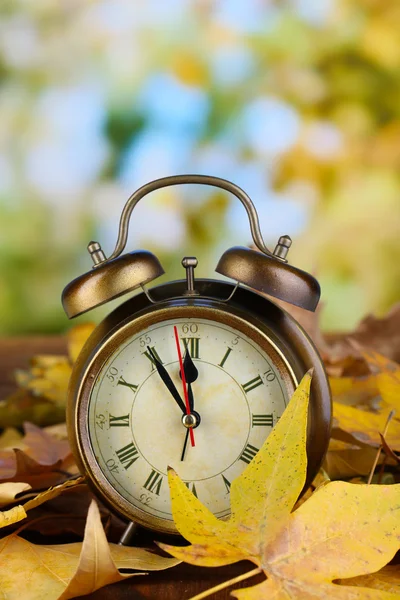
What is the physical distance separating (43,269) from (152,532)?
242 centimetres

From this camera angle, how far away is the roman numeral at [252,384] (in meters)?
0.71

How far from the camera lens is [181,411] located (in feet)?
2.33

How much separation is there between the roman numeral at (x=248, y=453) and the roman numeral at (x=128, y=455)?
0.36 feet

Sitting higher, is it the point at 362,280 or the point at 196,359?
the point at 362,280

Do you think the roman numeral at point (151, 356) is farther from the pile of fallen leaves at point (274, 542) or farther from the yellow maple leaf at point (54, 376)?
the yellow maple leaf at point (54, 376)


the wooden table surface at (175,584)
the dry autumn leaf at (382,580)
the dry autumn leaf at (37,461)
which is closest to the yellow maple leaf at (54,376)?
the dry autumn leaf at (37,461)

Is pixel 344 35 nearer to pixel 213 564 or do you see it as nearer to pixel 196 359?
pixel 196 359

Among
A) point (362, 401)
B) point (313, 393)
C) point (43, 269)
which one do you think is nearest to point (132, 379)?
point (313, 393)

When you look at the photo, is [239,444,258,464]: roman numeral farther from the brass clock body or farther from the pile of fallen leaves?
the pile of fallen leaves

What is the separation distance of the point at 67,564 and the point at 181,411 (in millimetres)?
183

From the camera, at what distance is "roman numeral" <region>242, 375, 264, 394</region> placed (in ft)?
2.32

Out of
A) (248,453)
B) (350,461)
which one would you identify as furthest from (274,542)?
(350,461)

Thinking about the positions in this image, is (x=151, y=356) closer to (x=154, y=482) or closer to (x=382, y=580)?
(x=154, y=482)

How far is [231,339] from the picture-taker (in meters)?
0.72
